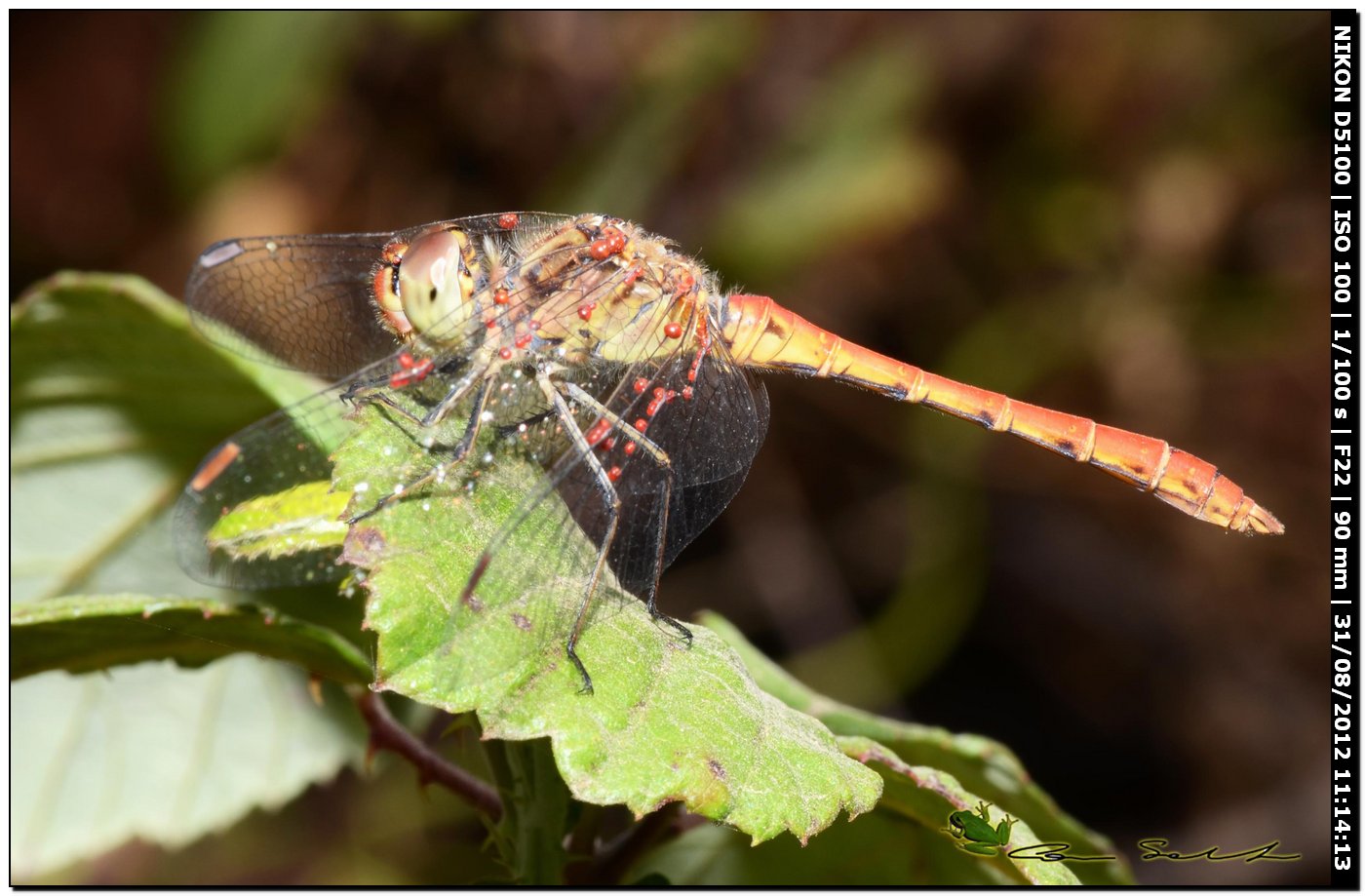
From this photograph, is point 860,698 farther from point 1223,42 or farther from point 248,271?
point 1223,42

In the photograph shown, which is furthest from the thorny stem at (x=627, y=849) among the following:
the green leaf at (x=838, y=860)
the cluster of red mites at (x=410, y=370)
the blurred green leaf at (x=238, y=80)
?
the blurred green leaf at (x=238, y=80)

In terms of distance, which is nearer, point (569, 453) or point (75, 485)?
point (569, 453)

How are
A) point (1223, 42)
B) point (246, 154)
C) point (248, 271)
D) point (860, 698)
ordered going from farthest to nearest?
point (1223, 42), point (860, 698), point (246, 154), point (248, 271)

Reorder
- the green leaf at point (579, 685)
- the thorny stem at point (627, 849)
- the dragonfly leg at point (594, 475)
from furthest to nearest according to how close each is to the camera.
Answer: the dragonfly leg at point (594, 475) → the thorny stem at point (627, 849) → the green leaf at point (579, 685)

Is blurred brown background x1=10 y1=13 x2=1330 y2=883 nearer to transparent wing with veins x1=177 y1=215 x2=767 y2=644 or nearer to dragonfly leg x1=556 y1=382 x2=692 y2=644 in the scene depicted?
transparent wing with veins x1=177 y1=215 x2=767 y2=644

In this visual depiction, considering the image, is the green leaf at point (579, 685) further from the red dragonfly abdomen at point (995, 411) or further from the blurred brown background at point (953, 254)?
the blurred brown background at point (953, 254)

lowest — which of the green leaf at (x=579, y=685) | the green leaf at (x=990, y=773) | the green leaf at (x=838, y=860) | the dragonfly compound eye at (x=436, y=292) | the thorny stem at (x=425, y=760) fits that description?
the green leaf at (x=838, y=860)

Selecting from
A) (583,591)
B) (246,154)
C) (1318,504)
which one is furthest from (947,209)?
(583,591)
